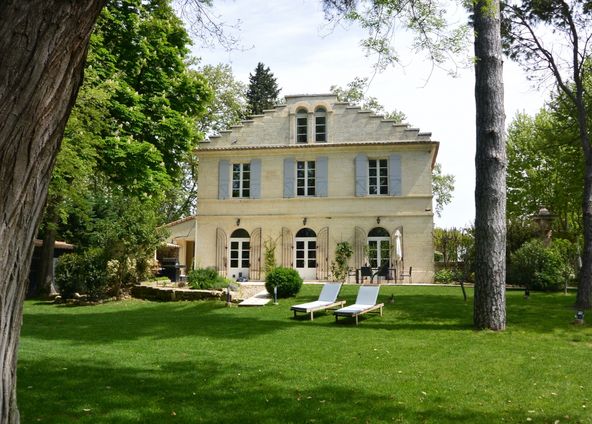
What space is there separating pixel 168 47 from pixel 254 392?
593 inches

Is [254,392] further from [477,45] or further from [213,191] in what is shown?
[213,191]

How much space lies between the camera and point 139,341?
9188mm

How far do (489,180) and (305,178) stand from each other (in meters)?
14.3

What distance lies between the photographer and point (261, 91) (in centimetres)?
3744

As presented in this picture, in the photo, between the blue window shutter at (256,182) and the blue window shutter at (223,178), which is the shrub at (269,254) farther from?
the blue window shutter at (223,178)

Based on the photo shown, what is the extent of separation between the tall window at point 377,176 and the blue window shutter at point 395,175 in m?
0.33

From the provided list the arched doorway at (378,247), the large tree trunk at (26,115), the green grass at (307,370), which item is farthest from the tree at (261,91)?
the large tree trunk at (26,115)

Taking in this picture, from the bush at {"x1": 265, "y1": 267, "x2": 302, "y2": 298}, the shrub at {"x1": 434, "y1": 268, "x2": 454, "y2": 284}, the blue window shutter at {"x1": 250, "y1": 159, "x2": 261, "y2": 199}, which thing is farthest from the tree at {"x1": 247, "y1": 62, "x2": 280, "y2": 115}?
the bush at {"x1": 265, "y1": 267, "x2": 302, "y2": 298}

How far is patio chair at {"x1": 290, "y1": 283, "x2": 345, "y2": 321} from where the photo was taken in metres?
12.1

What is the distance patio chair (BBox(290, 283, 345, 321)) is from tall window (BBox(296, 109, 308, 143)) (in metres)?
12.3

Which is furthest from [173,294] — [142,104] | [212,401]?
[212,401]

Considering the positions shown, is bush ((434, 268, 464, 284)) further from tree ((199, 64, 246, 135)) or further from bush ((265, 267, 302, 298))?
tree ((199, 64, 246, 135))

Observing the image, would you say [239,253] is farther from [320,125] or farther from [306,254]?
[320,125]

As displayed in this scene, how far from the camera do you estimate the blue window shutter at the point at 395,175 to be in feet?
75.8
